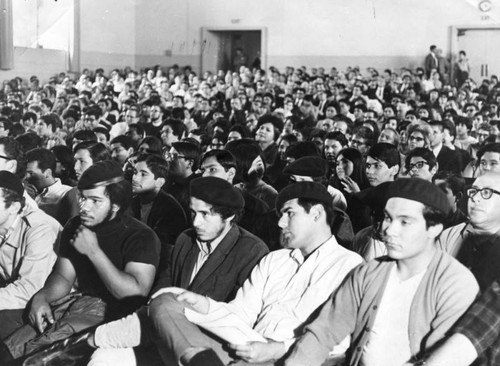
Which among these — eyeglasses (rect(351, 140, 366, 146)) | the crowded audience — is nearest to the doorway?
eyeglasses (rect(351, 140, 366, 146))

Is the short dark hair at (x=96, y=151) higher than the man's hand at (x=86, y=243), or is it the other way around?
the short dark hair at (x=96, y=151)

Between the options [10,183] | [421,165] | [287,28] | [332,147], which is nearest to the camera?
[10,183]

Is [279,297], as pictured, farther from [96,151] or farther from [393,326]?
[96,151]

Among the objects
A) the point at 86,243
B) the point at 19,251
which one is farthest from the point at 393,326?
the point at 19,251

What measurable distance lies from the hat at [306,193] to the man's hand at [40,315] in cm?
114

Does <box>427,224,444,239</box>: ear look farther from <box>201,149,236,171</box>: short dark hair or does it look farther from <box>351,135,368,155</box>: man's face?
<box>351,135,368,155</box>: man's face

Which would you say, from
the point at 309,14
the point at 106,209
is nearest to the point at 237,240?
the point at 106,209

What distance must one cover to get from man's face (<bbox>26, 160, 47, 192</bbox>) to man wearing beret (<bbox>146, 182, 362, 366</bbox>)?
2.30 meters

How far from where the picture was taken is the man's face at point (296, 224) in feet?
8.91

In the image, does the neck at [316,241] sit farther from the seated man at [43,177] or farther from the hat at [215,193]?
the seated man at [43,177]

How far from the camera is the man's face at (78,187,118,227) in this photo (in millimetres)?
3115

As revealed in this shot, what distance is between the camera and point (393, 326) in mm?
2256

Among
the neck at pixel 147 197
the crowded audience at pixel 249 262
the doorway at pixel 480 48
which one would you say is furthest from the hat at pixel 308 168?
the doorway at pixel 480 48

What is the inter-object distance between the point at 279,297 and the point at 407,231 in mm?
666
